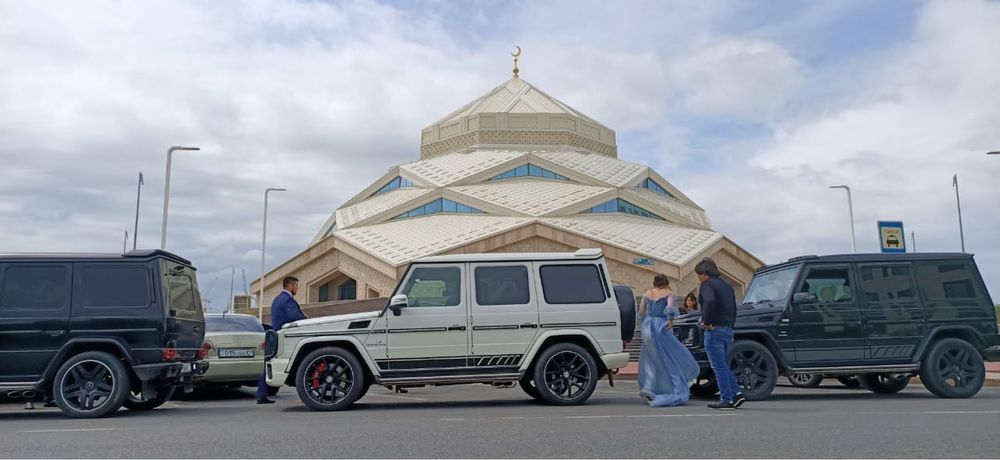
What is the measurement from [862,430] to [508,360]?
172 inches

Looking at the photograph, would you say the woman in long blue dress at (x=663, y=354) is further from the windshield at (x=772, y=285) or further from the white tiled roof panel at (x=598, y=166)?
the white tiled roof panel at (x=598, y=166)

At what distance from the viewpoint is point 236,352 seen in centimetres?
1229

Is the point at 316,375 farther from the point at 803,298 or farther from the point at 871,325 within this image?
the point at 871,325

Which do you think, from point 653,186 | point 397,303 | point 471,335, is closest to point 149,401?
point 397,303

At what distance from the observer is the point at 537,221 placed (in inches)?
1588

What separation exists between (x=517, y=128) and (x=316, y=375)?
48288 millimetres

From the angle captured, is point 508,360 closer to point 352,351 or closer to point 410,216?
point 352,351

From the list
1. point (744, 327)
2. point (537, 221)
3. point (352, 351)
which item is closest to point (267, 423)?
point (352, 351)

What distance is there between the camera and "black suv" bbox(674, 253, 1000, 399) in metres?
10.4

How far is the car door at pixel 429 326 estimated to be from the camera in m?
9.73

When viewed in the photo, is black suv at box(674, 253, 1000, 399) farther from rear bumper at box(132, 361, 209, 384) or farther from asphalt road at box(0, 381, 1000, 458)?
rear bumper at box(132, 361, 209, 384)

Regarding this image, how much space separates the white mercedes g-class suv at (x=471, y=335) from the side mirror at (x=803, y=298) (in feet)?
7.90

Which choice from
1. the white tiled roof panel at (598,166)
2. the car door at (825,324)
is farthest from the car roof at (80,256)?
the white tiled roof panel at (598,166)

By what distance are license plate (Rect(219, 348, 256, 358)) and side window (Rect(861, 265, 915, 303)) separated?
9.24m
